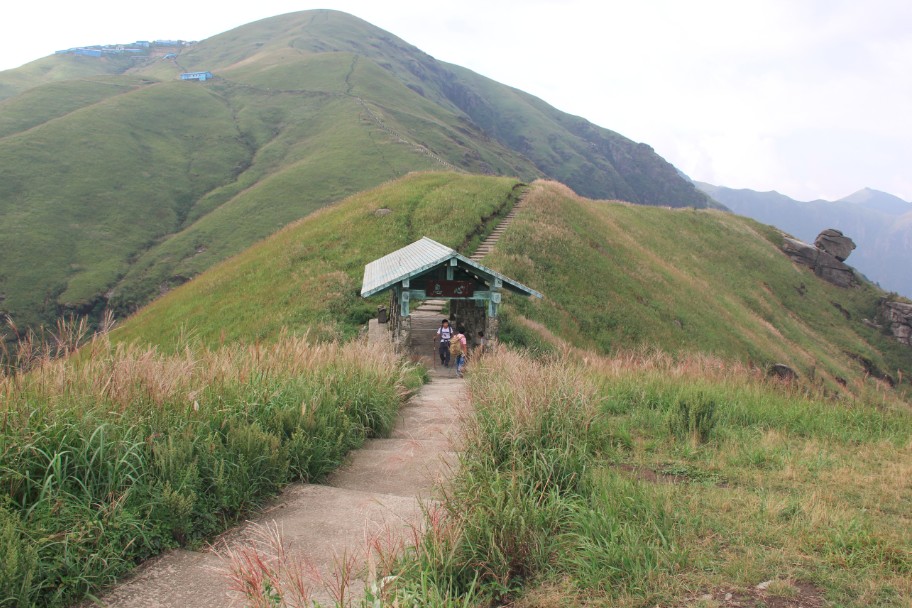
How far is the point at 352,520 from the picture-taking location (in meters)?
4.91

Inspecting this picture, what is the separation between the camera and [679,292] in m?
34.5

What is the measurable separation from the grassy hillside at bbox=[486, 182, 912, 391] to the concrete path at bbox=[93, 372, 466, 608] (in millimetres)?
12069

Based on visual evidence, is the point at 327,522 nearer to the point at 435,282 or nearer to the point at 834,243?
the point at 435,282

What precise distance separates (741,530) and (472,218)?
29886mm

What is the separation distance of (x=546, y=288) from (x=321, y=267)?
12094mm

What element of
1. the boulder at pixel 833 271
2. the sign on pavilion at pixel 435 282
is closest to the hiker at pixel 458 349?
the sign on pavilion at pixel 435 282

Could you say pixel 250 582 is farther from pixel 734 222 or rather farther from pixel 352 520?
pixel 734 222

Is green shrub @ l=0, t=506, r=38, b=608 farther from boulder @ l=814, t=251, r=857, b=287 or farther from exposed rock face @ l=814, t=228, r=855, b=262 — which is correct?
exposed rock face @ l=814, t=228, r=855, b=262

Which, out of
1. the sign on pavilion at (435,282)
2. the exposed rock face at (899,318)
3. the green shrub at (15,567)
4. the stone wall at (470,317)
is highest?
the sign on pavilion at (435,282)

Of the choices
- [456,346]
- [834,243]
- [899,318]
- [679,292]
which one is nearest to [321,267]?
[456,346]

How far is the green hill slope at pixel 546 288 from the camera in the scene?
25562 millimetres

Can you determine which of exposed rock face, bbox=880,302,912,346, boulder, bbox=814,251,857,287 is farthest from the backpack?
boulder, bbox=814,251,857,287

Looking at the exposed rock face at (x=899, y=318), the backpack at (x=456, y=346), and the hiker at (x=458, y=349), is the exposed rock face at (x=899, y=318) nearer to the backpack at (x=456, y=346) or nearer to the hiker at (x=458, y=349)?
the hiker at (x=458, y=349)

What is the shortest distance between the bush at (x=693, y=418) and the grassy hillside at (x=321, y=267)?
15.5 metres
